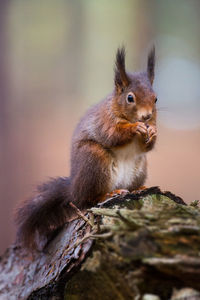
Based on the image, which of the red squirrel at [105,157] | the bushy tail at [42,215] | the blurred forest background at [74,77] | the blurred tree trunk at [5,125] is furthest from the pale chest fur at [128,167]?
the blurred tree trunk at [5,125]

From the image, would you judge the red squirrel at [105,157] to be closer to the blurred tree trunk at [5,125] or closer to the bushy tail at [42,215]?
the bushy tail at [42,215]

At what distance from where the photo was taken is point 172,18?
11.5 ft

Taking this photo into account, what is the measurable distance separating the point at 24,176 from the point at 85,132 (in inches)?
63.7

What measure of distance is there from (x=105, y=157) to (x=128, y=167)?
126mm

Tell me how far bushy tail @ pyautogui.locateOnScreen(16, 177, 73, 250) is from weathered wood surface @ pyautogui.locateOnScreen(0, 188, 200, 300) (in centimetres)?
37

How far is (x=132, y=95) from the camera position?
4.66ft

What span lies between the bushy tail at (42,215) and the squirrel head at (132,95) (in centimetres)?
42

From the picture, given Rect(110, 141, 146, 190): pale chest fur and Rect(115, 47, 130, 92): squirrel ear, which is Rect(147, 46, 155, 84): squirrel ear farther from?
Rect(110, 141, 146, 190): pale chest fur

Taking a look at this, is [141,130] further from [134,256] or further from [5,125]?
[5,125]


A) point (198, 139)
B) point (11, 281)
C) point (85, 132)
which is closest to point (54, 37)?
point (198, 139)

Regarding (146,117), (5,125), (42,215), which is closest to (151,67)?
(146,117)

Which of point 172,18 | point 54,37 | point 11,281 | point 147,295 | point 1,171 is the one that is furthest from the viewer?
point 172,18

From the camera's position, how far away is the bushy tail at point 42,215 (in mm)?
1436

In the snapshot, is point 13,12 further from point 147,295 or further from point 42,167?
point 147,295
